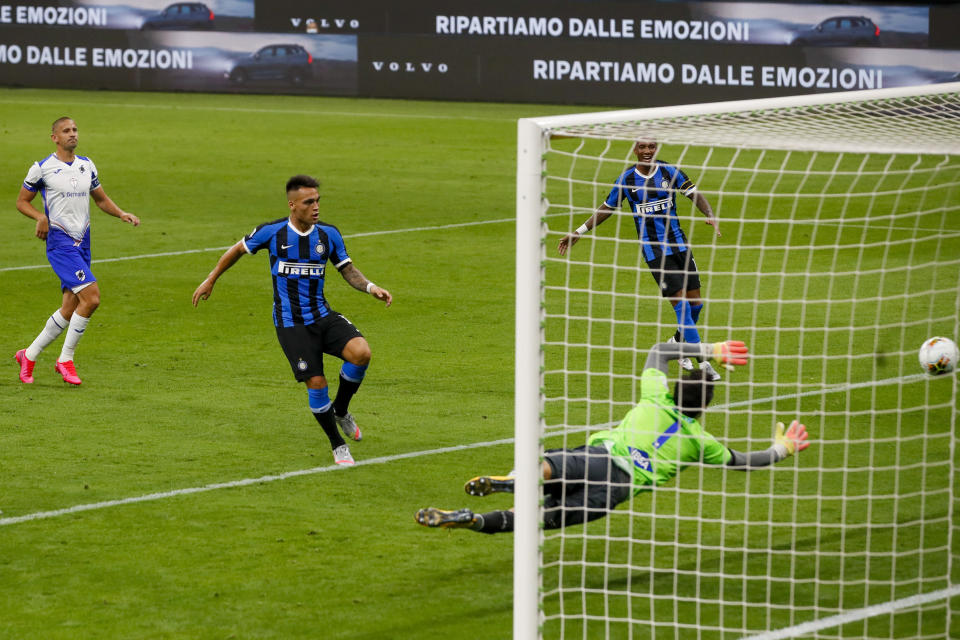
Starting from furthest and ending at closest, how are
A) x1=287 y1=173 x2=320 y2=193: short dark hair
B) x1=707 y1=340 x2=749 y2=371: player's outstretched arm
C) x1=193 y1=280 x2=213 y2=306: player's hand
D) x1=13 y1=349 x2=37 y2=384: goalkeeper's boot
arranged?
1. x1=13 y1=349 x2=37 y2=384: goalkeeper's boot
2. x1=193 y1=280 x2=213 y2=306: player's hand
3. x1=287 y1=173 x2=320 y2=193: short dark hair
4. x1=707 y1=340 x2=749 y2=371: player's outstretched arm

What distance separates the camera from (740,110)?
757cm

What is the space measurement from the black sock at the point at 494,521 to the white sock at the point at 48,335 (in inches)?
219

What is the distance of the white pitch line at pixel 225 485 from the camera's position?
884cm

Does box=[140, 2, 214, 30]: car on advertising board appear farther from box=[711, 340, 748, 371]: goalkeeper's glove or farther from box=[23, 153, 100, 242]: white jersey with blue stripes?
box=[711, 340, 748, 371]: goalkeeper's glove

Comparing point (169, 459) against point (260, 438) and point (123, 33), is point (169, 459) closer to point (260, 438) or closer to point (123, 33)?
point (260, 438)

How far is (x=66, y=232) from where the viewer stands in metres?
11.9

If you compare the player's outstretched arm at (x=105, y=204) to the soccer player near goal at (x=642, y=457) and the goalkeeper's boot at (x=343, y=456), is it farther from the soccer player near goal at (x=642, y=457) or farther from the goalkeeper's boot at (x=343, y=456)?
the soccer player near goal at (x=642, y=457)

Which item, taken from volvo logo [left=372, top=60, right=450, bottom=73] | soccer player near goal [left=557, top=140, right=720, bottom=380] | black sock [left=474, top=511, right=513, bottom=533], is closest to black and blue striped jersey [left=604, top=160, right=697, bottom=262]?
soccer player near goal [left=557, top=140, right=720, bottom=380]

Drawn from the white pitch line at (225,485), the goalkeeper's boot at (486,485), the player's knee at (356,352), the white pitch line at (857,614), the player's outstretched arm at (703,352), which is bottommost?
the white pitch line at (857,614)

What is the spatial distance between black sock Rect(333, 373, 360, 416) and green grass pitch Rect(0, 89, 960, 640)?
27 centimetres

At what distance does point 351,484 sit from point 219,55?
2669cm

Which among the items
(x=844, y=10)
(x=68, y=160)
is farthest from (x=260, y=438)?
(x=844, y=10)

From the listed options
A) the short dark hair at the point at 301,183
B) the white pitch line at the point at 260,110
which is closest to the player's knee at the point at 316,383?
the short dark hair at the point at 301,183

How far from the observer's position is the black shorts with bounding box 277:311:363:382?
979 cm
